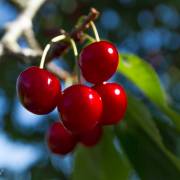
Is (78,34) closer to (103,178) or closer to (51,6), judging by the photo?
(103,178)

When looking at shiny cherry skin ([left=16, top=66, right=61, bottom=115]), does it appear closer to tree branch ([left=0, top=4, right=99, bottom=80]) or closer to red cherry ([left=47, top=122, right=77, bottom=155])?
tree branch ([left=0, top=4, right=99, bottom=80])

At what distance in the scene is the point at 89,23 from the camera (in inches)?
49.8

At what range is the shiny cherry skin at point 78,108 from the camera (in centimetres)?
116

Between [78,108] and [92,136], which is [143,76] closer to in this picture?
[92,136]

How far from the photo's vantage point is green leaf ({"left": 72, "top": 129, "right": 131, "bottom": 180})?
1688 mm

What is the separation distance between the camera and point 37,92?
46.4 inches

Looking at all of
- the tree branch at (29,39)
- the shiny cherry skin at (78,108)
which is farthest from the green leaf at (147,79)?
the shiny cherry skin at (78,108)

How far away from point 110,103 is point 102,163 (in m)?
0.53

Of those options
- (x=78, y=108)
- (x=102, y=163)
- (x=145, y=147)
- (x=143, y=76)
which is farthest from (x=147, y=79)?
(x=78, y=108)

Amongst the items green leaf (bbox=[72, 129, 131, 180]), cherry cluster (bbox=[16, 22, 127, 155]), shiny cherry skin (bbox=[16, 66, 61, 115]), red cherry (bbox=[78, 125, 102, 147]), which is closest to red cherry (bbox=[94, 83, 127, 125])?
cherry cluster (bbox=[16, 22, 127, 155])

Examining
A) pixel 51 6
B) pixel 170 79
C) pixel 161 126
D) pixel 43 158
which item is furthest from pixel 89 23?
pixel 170 79

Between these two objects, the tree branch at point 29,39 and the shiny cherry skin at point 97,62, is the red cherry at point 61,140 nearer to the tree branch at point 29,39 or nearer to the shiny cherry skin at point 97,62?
the tree branch at point 29,39

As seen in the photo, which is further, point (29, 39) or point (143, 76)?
point (29, 39)

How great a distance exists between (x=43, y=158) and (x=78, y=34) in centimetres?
183
